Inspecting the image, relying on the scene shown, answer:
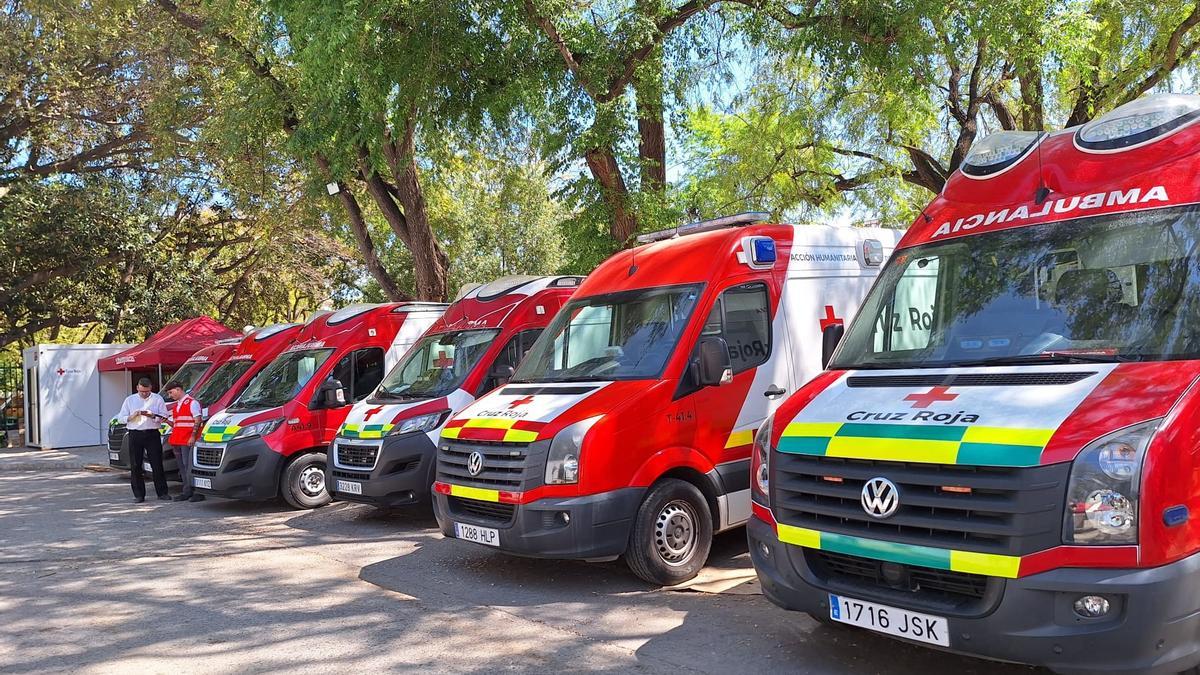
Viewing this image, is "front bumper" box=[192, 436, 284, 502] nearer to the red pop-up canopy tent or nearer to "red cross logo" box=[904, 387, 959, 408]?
"red cross logo" box=[904, 387, 959, 408]

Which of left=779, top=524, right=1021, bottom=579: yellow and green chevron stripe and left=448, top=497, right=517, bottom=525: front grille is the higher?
left=779, top=524, right=1021, bottom=579: yellow and green chevron stripe

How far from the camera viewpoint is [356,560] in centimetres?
812

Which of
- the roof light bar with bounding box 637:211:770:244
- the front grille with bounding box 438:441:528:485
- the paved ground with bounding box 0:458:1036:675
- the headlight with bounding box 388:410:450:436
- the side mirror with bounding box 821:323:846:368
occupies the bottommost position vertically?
the paved ground with bounding box 0:458:1036:675

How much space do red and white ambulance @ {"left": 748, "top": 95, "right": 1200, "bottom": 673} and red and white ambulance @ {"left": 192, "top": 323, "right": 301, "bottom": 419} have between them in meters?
9.58

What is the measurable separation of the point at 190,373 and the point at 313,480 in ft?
21.0

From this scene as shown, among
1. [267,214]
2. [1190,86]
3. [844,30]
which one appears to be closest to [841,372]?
[844,30]

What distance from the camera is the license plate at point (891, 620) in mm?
4016

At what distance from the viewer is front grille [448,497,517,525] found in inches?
263

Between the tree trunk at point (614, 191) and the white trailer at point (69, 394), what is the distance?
15.2 metres

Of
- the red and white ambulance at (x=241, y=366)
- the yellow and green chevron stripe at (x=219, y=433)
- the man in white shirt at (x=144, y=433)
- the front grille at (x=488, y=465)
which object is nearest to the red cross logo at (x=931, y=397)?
the front grille at (x=488, y=465)

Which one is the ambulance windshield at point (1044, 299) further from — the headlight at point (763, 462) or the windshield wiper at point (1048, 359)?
the headlight at point (763, 462)

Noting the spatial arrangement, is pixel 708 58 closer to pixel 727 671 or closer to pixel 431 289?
pixel 431 289

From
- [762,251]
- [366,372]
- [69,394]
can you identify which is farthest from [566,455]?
[69,394]

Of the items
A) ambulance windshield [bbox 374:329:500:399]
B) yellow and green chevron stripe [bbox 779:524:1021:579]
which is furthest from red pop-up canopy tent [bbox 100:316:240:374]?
yellow and green chevron stripe [bbox 779:524:1021:579]
